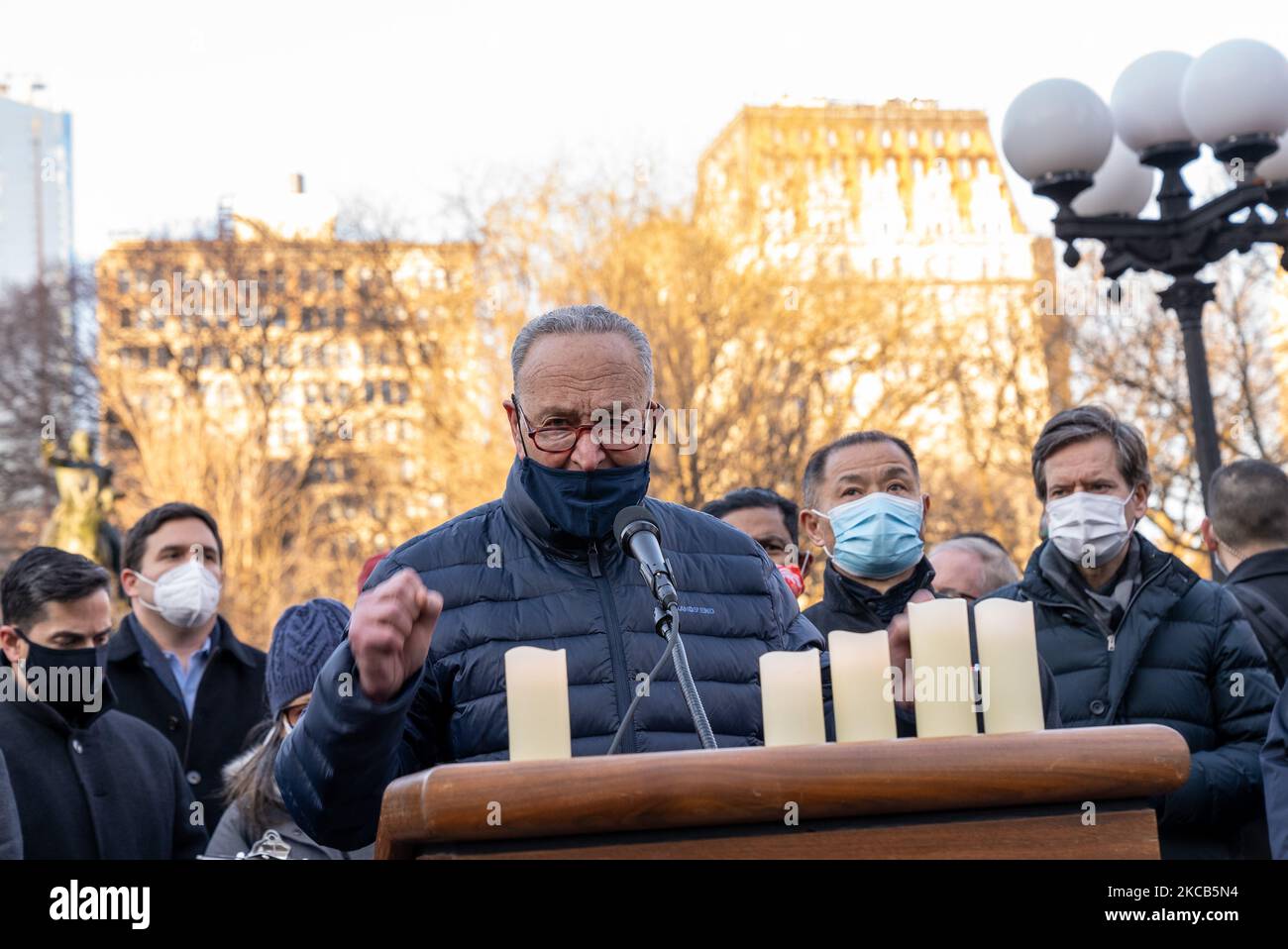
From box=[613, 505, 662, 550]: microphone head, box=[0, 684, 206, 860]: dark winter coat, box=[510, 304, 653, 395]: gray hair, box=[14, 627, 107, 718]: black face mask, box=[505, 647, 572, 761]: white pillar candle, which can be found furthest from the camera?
box=[14, 627, 107, 718]: black face mask

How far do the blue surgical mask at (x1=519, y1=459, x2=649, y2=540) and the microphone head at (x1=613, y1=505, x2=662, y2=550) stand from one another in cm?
20

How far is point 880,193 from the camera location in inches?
1778

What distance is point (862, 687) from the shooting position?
8.94ft

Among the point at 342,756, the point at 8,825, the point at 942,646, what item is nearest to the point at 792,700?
the point at 942,646

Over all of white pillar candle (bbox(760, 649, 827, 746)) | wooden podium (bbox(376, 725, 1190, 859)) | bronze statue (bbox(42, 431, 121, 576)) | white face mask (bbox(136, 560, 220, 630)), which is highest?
bronze statue (bbox(42, 431, 121, 576))

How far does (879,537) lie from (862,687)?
9.53 ft

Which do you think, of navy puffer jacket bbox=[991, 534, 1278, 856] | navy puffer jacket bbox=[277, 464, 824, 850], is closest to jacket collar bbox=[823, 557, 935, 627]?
navy puffer jacket bbox=[991, 534, 1278, 856]

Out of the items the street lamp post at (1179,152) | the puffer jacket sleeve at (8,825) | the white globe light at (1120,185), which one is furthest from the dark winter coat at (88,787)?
the white globe light at (1120,185)

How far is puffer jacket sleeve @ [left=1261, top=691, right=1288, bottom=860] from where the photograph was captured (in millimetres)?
3852

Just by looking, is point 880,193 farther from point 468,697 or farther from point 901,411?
point 468,697

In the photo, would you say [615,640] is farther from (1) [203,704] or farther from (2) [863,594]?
(1) [203,704]

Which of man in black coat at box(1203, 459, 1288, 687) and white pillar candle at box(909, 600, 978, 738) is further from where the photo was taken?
man in black coat at box(1203, 459, 1288, 687)

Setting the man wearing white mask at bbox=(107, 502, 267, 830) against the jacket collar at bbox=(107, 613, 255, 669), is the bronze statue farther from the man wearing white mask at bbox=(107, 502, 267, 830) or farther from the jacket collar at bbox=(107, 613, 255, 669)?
the jacket collar at bbox=(107, 613, 255, 669)
